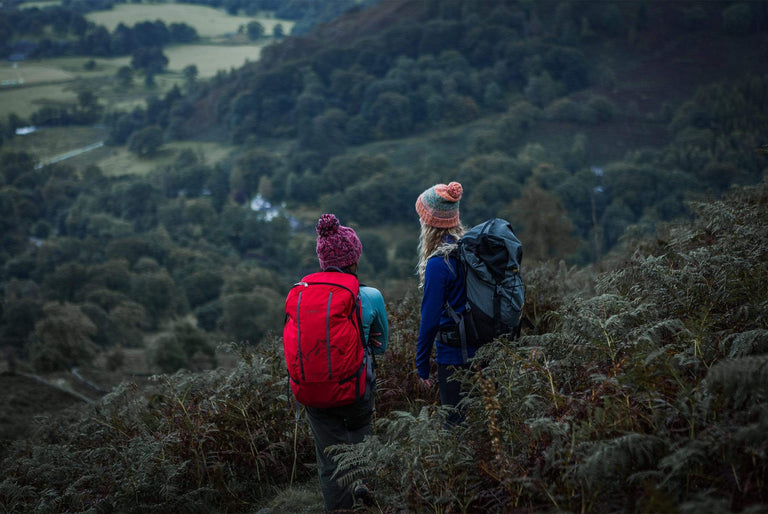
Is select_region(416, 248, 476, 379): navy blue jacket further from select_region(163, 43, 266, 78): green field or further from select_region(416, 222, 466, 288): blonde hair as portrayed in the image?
select_region(163, 43, 266, 78): green field

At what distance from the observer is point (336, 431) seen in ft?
11.0

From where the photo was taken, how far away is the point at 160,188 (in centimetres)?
8169

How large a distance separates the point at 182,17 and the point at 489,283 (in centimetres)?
16023

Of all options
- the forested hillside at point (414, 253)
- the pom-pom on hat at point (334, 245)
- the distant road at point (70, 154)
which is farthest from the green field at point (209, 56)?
the pom-pom on hat at point (334, 245)

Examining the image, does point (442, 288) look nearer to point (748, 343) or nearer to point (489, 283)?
point (489, 283)

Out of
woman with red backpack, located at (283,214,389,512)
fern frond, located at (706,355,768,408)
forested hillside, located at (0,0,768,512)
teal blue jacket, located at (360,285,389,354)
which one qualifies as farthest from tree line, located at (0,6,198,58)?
fern frond, located at (706,355,768,408)

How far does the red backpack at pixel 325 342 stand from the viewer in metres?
3.04

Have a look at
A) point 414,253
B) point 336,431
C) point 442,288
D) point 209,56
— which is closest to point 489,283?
point 442,288

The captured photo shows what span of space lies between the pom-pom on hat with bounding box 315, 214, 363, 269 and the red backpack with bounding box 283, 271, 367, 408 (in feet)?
0.44

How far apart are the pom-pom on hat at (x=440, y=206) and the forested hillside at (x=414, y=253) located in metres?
0.84

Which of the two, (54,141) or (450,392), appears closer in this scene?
(450,392)

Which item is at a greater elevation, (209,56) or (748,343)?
(748,343)

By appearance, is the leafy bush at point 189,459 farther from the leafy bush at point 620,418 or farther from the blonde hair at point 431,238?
the blonde hair at point 431,238

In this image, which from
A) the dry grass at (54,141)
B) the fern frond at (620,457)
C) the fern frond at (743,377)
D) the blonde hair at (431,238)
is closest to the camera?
the fern frond at (743,377)
